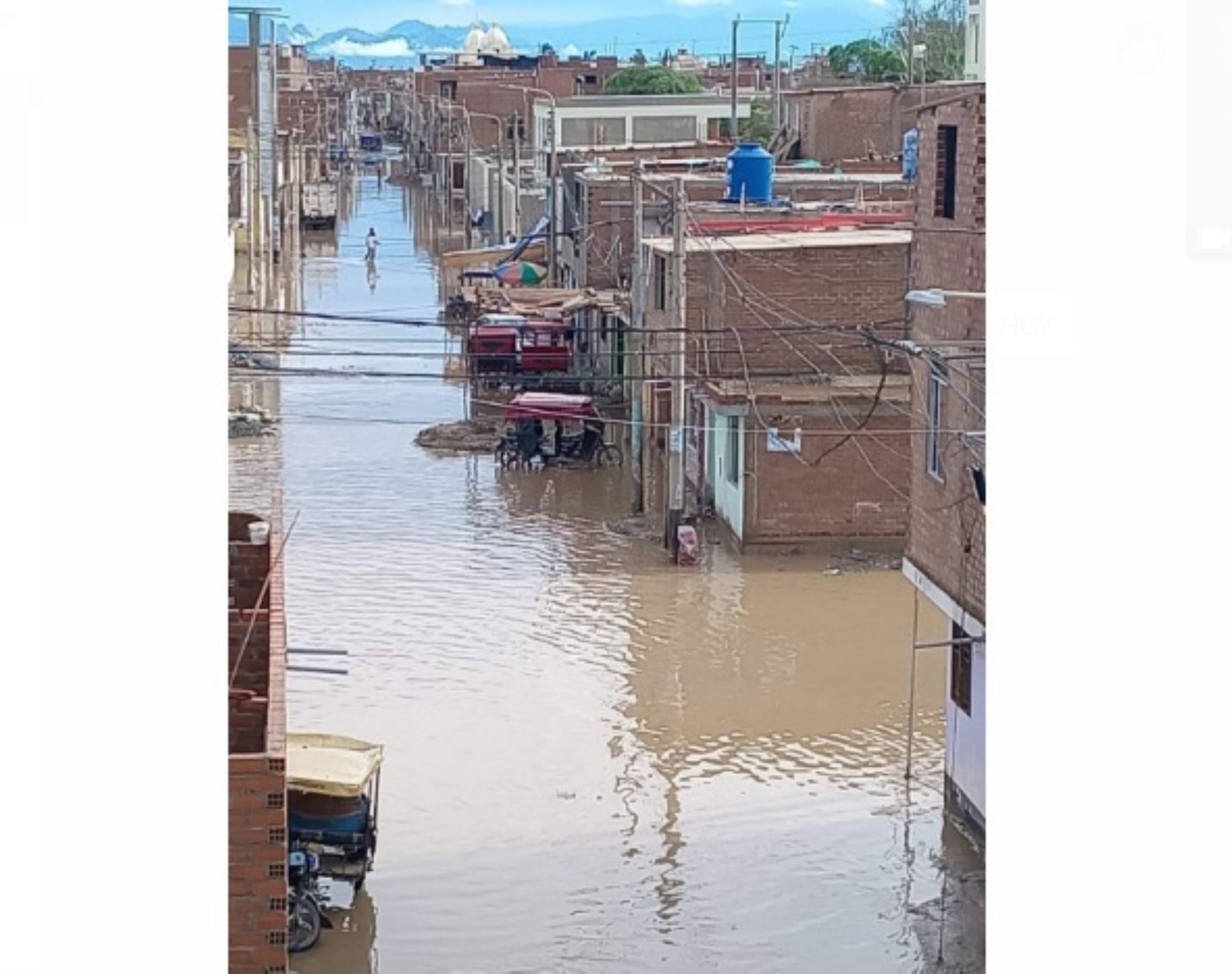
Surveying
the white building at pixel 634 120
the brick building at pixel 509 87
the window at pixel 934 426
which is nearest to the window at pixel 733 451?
the window at pixel 934 426

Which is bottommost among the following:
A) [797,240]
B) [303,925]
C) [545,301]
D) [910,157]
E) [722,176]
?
[303,925]

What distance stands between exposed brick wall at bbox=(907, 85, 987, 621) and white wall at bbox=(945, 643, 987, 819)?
1.15ft

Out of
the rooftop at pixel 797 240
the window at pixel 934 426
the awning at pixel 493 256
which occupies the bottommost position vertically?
the window at pixel 934 426

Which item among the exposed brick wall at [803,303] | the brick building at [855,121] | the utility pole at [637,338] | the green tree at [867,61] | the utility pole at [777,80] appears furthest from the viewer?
the green tree at [867,61]

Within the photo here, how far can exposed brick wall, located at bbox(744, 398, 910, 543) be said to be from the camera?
49.6 ft

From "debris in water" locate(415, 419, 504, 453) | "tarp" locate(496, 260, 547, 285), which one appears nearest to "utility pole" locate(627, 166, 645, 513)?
"debris in water" locate(415, 419, 504, 453)

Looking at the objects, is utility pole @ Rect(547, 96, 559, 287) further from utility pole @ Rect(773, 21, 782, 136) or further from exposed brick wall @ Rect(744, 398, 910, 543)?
exposed brick wall @ Rect(744, 398, 910, 543)

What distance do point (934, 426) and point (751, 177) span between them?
409 inches

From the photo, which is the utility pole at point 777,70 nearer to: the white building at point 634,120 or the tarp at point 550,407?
the white building at point 634,120

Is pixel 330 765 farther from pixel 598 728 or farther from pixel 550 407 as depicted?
pixel 550 407

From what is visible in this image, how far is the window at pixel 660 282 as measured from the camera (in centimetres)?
1770

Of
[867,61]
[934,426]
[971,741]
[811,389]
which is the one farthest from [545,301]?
[867,61]

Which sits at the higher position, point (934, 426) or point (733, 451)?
point (934, 426)

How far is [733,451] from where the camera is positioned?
15.7 metres
